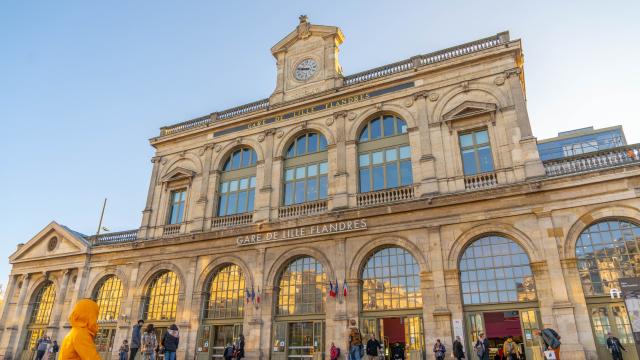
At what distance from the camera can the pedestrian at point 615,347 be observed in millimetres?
14312

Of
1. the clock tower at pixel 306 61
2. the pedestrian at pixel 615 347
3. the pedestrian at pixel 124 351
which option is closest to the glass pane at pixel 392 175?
the clock tower at pixel 306 61

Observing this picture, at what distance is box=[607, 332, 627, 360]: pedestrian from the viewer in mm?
14312

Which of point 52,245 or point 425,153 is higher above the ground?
point 425,153

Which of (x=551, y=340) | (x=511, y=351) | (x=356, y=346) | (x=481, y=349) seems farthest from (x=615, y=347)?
(x=356, y=346)

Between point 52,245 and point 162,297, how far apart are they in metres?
11.1

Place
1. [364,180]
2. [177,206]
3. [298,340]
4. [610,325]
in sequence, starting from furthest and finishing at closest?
[177,206] < [364,180] < [298,340] < [610,325]

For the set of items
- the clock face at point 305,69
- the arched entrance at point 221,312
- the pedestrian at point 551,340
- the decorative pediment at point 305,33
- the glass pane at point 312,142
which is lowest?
the pedestrian at point 551,340

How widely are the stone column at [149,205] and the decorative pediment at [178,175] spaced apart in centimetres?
110

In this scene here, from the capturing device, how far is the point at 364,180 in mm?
21766

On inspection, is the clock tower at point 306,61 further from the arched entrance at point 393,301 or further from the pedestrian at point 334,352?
the pedestrian at point 334,352

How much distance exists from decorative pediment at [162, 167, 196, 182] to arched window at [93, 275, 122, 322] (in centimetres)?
706

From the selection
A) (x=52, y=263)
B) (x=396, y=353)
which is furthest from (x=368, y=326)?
(x=52, y=263)

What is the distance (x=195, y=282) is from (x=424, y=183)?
43.8 feet

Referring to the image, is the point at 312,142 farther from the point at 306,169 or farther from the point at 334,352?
the point at 334,352
